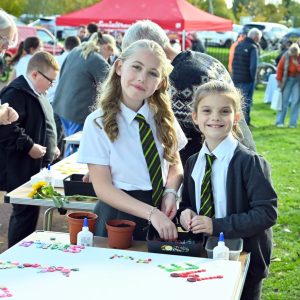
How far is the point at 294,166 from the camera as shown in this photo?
9797 mm

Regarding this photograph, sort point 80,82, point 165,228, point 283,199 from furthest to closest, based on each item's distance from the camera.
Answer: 1. point 283,199
2. point 80,82
3. point 165,228

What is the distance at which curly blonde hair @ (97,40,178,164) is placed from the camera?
3.03 m

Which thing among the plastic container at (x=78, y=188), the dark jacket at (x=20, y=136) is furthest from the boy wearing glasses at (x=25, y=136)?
the plastic container at (x=78, y=188)

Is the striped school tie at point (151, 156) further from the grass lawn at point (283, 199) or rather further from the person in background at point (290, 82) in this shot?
the person in background at point (290, 82)

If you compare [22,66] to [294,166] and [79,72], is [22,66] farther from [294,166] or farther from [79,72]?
[294,166]

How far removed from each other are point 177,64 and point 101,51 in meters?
4.45

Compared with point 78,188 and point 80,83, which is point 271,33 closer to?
point 80,83

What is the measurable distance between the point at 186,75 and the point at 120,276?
1675 mm

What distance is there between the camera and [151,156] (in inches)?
121

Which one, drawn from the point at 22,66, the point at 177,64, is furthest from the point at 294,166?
the point at 177,64

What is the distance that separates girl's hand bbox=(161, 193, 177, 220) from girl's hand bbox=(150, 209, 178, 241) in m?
0.17

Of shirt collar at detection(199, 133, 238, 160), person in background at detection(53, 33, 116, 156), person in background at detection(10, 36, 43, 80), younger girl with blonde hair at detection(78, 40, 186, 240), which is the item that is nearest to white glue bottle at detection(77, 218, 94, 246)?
younger girl with blonde hair at detection(78, 40, 186, 240)

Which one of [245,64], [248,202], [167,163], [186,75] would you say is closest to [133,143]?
[167,163]

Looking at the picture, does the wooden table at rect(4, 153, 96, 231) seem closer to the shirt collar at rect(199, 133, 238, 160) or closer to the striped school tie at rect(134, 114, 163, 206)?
the striped school tie at rect(134, 114, 163, 206)
